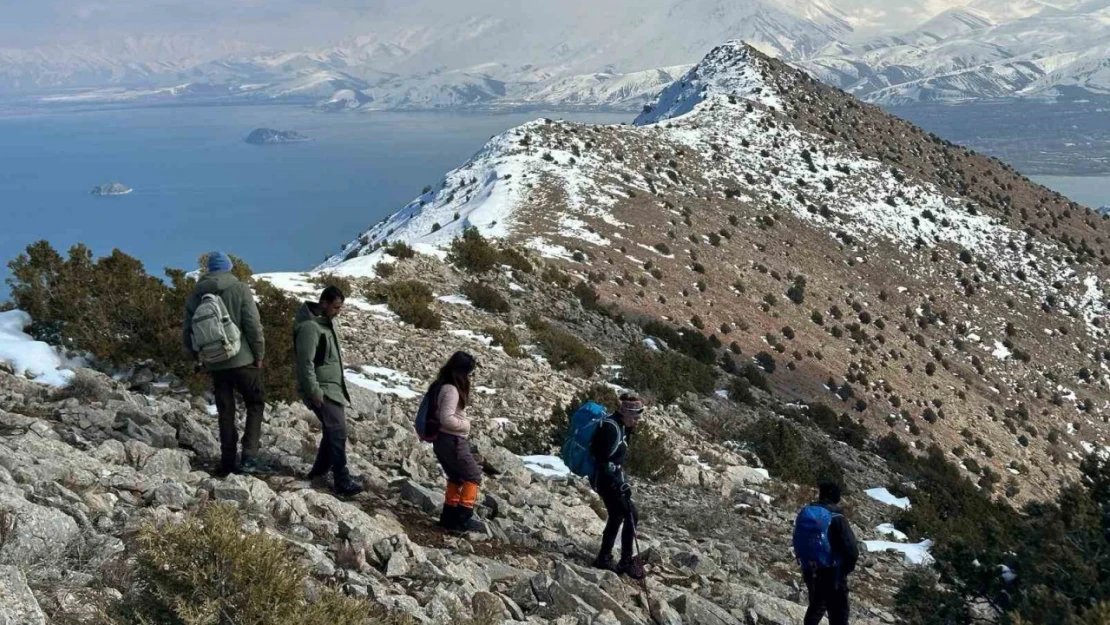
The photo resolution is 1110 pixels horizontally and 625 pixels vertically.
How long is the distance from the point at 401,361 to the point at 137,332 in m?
4.92

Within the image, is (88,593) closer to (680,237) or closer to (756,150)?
(680,237)

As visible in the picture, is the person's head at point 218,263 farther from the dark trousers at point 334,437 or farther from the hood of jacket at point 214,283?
the dark trousers at point 334,437

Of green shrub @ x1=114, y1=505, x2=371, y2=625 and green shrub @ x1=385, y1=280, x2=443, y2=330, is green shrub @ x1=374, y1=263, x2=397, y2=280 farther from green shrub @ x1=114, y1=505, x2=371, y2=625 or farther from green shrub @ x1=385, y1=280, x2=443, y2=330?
green shrub @ x1=114, y1=505, x2=371, y2=625

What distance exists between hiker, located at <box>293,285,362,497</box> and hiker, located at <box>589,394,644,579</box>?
2.21 m

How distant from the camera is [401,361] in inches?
543

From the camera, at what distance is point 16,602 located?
10.2 feet

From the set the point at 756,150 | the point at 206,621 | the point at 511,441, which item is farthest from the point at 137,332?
the point at 756,150

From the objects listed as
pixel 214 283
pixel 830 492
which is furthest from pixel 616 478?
pixel 214 283

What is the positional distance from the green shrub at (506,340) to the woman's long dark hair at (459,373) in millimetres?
9177

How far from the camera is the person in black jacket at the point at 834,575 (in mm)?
5980

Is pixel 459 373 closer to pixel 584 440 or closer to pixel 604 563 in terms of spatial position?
pixel 584 440

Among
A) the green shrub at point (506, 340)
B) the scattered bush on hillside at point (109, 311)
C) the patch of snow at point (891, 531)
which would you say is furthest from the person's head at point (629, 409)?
the green shrub at point (506, 340)

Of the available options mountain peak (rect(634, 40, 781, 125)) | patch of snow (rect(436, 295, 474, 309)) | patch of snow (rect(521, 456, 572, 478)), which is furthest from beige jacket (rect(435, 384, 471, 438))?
mountain peak (rect(634, 40, 781, 125))

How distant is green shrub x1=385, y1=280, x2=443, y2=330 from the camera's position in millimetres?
16031
